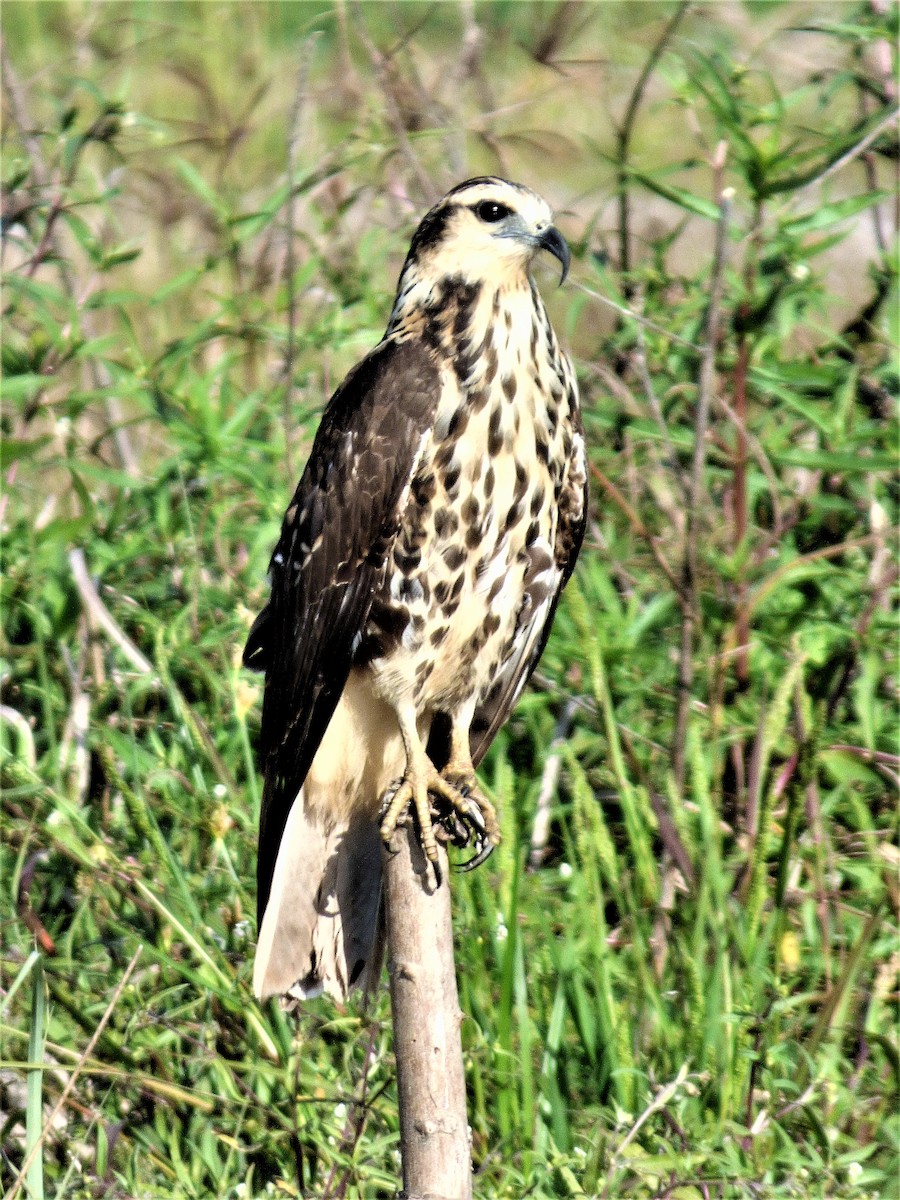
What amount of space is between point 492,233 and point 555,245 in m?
0.13

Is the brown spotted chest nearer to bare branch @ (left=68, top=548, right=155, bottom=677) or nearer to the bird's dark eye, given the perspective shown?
the bird's dark eye

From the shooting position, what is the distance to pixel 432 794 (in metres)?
3.06

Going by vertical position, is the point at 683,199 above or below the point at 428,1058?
above

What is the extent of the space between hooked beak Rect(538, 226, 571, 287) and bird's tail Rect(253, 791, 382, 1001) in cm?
120

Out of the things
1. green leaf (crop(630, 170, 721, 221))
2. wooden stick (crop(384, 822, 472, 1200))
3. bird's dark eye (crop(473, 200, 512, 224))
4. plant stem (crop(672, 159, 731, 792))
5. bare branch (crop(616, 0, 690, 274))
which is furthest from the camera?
bare branch (crop(616, 0, 690, 274))

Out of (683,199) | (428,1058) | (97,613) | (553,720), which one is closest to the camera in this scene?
(428,1058)

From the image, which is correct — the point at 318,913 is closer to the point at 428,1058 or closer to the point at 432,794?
the point at 432,794

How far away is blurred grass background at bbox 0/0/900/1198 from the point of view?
3.08 metres

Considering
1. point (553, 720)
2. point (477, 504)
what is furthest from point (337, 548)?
point (553, 720)

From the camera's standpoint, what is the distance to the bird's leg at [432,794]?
2908mm

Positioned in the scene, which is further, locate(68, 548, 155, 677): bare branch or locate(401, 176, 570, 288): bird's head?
locate(68, 548, 155, 677): bare branch

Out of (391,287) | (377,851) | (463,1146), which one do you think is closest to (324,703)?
(377,851)

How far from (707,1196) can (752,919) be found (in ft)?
2.01

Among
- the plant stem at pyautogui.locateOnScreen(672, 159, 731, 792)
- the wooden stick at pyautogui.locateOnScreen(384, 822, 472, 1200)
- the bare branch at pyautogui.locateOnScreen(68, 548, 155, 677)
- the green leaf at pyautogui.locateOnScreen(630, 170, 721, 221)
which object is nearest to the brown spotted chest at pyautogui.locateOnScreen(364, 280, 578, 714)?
the plant stem at pyautogui.locateOnScreen(672, 159, 731, 792)
